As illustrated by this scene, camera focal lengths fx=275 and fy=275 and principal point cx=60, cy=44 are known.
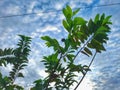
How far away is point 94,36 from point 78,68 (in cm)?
48

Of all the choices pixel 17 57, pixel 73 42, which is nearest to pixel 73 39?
pixel 73 42

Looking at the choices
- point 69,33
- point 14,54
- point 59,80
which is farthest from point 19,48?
point 69,33

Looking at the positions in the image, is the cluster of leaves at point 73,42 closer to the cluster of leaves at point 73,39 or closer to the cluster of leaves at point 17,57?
the cluster of leaves at point 73,39

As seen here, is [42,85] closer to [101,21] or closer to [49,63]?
[49,63]

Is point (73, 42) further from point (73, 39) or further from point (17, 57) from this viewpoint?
point (17, 57)

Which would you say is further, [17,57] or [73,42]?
[17,57]

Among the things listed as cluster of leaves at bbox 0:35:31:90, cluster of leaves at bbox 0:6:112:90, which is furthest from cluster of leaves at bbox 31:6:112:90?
cluster of leaves at bbox 0:35:31:90

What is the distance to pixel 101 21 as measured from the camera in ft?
11.7

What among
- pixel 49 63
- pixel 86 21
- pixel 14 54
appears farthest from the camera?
pixel 14 54

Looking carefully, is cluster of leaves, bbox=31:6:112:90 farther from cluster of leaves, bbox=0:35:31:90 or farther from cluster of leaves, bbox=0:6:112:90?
cluster of leaves, bbox=0:35:31:90

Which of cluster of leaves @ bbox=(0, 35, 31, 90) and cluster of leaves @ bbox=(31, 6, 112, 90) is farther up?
cluster of leaves @ bbox=(0, 35, 31, 90)

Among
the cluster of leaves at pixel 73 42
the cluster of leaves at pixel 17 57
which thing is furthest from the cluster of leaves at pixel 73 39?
the cluster of leaves at pixel 17 57

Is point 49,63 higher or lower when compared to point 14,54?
lower

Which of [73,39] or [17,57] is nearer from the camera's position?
[73,39]
